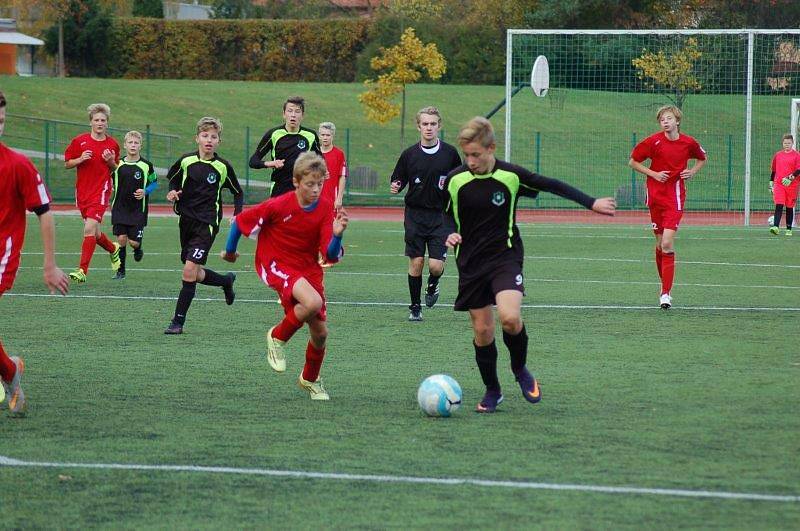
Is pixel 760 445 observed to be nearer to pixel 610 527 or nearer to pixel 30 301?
pixel 610 527

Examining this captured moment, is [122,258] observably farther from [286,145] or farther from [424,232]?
[424,232]

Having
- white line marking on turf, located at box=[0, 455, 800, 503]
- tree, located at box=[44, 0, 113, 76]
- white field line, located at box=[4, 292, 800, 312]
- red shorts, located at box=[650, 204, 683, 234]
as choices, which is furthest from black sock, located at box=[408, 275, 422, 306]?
tree, located at box=[44, 0, 113, 76]

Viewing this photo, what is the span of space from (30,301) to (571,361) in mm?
6509

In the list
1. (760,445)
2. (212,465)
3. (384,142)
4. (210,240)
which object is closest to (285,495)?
(212,465)

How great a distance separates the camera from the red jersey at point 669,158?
1298cm

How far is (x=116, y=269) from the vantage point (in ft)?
52.8

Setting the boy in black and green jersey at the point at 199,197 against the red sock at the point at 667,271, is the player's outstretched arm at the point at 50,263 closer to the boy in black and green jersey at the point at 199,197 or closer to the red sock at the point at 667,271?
the boy in black and green jersey at the point at 199,197

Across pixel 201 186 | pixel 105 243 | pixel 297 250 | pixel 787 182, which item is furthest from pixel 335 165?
pixel 787 182

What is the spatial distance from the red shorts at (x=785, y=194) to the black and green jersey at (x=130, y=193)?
12715mm

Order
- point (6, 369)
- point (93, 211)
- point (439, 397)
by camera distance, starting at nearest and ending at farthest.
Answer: point (439, 397), point (6, 369), point (93, 211)

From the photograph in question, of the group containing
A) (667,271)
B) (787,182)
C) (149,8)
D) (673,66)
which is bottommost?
(667,271)

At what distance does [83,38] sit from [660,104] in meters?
31.3

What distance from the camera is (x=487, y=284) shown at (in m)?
7.42

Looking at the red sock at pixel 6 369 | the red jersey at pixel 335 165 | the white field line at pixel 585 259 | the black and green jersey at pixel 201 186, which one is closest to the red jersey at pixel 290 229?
the red sock at pixel 6 369
